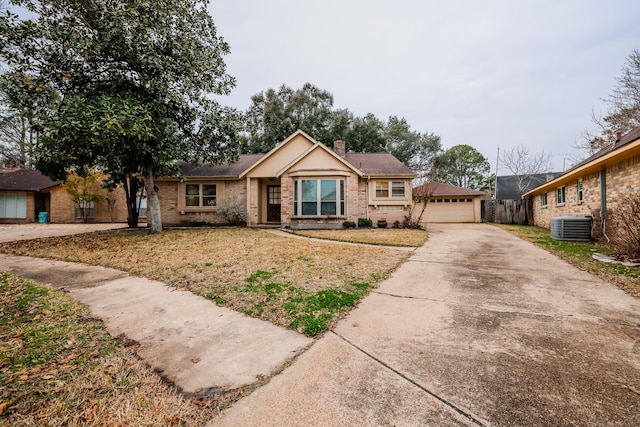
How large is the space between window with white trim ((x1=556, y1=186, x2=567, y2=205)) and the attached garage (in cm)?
587

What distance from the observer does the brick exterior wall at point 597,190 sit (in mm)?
7703

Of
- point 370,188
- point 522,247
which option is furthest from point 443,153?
point 522,247

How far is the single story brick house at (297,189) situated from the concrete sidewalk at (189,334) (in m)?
9.69

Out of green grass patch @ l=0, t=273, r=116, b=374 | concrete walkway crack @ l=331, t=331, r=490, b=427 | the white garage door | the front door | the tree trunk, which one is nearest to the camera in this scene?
concrete walkway crack @ l=331, t=331, r=490, b=427

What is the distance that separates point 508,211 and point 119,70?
81.0ft

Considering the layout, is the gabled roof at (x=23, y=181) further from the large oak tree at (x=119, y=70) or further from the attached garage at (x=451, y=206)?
the attached garage at (x=451, y=206)

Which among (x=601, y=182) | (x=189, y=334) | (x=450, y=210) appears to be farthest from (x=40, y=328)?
(x=450, y=210)

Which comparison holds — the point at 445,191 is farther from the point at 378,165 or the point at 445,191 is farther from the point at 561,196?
the point at 378,165

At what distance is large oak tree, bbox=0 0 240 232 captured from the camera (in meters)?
8.37

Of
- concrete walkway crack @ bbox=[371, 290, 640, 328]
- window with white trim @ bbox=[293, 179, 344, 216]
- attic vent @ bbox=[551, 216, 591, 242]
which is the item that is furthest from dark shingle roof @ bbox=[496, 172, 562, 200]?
concrete walkway crack @ bbox=[371, 290, 640, 328]

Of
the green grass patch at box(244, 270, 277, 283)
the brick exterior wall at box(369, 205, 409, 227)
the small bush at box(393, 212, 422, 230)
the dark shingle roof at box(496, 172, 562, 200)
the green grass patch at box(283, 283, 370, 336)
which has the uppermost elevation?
the dark shingle roof at box(496, 172, 562, 200)

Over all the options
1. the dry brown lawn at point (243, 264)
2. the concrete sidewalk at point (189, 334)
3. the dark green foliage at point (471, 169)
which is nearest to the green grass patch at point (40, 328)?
the concrete sidewalk at point (189, 334)

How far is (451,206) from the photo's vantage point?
20.4 meters

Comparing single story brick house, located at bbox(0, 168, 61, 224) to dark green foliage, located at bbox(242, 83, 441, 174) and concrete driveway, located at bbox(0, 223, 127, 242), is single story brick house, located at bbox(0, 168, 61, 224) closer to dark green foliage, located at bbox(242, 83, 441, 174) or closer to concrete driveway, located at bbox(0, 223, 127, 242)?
concrete driveway, located at bbox(0, 223, 127, 242)
